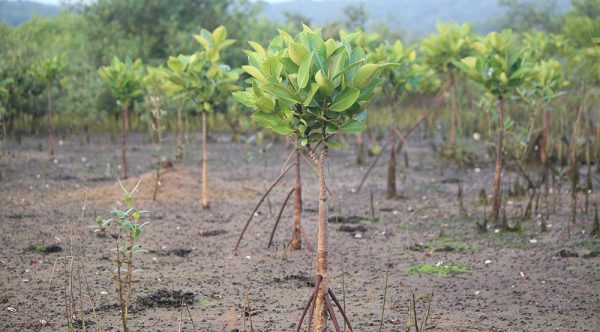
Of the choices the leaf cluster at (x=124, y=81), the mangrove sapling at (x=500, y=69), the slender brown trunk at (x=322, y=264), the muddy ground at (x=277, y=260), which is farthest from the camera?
the leaf cluster at (x=124, y=81)

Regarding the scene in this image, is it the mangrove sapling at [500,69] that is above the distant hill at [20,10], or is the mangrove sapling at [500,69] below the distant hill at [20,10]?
below

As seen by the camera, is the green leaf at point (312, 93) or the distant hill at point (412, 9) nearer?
the green leaf at point (312, 93)

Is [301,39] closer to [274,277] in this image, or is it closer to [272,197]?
[274,277]

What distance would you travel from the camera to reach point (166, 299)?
4.77 m

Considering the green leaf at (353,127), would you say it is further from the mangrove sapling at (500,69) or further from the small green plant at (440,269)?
the mangrove sapling at (500,69)

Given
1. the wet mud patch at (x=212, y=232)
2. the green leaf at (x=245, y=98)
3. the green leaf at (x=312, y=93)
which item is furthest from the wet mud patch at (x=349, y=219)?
the green leaf at (x=312, y=93)

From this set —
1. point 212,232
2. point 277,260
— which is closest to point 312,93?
point 277,260

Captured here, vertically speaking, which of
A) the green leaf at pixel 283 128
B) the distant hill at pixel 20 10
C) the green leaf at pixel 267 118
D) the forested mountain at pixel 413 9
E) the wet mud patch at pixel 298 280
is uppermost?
the forested mountain at pixel 413 9

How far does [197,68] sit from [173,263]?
197 centimetres

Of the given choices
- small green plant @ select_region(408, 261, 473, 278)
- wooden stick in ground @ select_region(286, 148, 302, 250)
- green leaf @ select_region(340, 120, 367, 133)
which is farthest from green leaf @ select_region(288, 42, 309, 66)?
small green plant @ select_region(408, 261, 473, 278)

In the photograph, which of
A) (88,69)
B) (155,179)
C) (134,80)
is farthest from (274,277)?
(88,69)

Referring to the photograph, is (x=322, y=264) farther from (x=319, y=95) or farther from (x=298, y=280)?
(x=298, y=280)

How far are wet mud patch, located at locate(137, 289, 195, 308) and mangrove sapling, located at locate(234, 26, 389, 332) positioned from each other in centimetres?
136

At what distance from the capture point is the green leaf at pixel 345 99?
11.5ft
